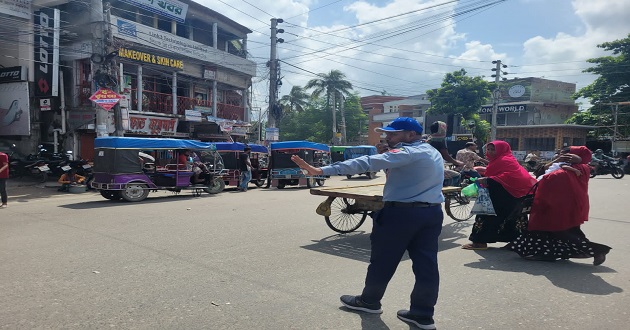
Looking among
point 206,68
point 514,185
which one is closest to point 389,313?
point 514,185

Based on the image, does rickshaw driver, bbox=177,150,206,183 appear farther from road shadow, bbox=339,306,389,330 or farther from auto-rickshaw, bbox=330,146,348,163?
auto-rickshaw, bbox=330,146,348,163

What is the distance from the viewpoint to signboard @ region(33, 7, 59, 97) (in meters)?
18.9

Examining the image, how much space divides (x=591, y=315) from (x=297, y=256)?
3.39 m

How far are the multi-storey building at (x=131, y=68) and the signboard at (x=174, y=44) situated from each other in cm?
5

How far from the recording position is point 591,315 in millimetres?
3957

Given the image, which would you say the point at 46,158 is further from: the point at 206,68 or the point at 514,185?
the point at 514,185

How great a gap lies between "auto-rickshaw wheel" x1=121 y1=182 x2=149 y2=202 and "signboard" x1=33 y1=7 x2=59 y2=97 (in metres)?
9.80

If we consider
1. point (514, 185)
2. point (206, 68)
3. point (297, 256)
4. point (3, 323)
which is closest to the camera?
point (3, 323)

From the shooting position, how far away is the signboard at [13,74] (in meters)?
19.0

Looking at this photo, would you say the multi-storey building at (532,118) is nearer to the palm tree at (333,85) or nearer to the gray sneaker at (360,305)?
the palm tree at (333,85)

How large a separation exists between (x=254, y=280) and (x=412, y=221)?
6.78 ft

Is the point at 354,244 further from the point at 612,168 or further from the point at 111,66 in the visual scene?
the point at 612,168

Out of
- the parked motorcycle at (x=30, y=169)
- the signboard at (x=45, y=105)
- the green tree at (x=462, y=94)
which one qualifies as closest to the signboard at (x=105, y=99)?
the parked motorcycle at (x=30, y=169)

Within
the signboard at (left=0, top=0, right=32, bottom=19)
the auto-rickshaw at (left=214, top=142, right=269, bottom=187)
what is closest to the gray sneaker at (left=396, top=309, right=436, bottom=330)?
the auto-rickshaw at (left=214, top=142, right=269, bottom=187)
